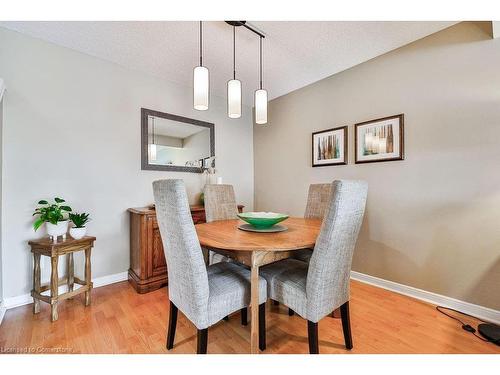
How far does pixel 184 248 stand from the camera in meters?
1.09

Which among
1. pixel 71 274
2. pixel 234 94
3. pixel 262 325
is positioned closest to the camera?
pixel 262 325

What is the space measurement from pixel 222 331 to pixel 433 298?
179cm

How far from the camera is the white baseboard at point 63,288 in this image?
71.4 inches

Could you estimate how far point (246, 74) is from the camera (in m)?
2.66

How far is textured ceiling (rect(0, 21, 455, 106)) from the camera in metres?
1.85

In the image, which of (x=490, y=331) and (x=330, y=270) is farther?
(x=490, y=331)

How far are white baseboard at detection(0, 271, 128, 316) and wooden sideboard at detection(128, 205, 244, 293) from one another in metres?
0.15

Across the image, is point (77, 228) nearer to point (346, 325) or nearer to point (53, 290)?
point (53, 290)

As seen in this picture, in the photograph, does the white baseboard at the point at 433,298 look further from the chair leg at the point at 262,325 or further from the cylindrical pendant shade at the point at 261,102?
the cylindrical pendant shade at the point at 261,102

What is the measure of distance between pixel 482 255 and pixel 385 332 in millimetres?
976

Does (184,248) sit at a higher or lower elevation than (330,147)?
lower

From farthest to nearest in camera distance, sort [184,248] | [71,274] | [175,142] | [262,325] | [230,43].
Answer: [175,142] → [230,43] → [71,274] → [262,325] → [184,248]

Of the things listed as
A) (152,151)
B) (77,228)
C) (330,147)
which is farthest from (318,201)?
(77,228)

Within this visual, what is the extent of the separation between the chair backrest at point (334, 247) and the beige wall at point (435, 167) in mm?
1184
